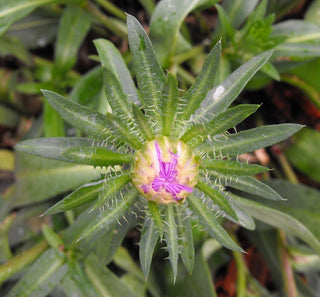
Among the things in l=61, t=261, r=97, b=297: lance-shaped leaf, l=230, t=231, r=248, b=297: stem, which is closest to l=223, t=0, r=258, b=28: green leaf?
l=230, t=231, r=248, b=297: stem

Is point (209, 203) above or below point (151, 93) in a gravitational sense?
below

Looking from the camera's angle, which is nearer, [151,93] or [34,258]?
[151,93]

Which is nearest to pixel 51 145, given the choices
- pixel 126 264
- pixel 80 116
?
pixel 80 116

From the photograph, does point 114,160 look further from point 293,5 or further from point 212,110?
point 293,5

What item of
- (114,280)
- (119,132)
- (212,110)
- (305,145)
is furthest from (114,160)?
(305,145)

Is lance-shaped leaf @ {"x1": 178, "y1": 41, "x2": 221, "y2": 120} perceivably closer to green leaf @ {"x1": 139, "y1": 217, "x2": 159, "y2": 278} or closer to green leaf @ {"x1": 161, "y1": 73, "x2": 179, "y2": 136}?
green leaf @ {"x1": 161, "y1": 73, "x2": 179, "y2": 136}
